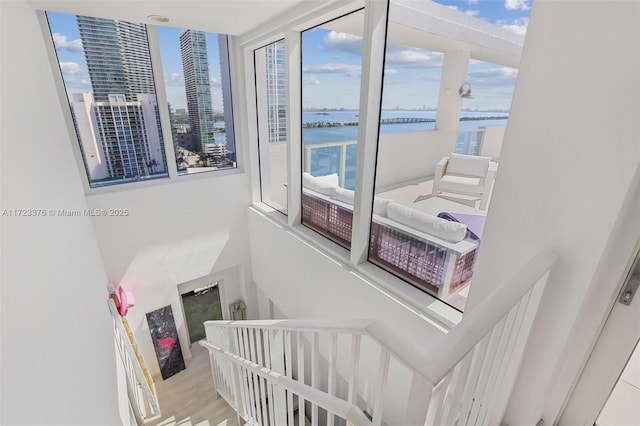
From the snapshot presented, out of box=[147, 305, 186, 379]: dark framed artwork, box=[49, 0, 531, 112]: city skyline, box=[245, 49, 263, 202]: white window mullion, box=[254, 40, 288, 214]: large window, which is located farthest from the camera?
box=[147, 305, 186, 379]: dark framed artwork

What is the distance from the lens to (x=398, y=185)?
2232 mm

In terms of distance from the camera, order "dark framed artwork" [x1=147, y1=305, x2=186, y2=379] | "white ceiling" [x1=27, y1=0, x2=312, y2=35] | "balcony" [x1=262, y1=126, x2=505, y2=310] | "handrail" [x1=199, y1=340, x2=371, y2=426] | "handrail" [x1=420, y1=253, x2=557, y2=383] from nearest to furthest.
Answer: "handrail" [x1=420, y1=253, x2=557, y2=383] → "handrail" [x1=199, y1=340, x2=371, y2=426] → "balcony" [x1=262, y1=126, x2=505, y2=310] → "white ceiling" [x1=27, y1=0, x2=312, y2=35] → "dark framed artwork" [x1=147, y1=305, x2=186, y2=379]

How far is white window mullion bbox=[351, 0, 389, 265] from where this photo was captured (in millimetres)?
1831

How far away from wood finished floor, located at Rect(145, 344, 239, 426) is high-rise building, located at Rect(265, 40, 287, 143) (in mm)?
3361

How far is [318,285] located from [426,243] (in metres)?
1.20

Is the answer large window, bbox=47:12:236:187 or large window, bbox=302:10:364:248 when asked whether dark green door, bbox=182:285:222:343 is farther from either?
large window, bbox=302:10:364:248

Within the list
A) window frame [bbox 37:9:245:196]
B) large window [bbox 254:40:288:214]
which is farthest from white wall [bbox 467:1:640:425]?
window frame [bbox 37:9:245:196]

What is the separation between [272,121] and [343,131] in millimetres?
1319

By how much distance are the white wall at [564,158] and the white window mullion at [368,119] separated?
1031 mm

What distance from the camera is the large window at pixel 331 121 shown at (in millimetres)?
2242

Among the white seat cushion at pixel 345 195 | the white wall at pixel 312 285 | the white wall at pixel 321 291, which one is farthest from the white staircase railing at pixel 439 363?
the white seat cushion at pixel 345 195

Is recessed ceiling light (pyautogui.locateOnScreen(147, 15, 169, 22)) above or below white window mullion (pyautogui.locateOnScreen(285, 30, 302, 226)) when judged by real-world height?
above

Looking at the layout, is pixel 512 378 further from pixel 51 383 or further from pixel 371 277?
pixel 51 383

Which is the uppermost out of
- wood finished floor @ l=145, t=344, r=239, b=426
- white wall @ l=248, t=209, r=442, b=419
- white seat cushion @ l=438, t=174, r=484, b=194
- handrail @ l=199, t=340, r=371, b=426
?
white seat cushion @ l=438, t=174, r=484, b=194
